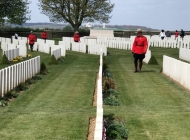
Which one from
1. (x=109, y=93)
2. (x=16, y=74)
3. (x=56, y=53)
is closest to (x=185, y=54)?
(x=56, y=53)

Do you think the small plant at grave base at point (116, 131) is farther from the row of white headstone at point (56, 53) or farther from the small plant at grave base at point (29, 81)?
the row of white headstone at point (56, 53)

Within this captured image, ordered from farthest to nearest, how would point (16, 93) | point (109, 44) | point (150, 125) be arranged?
1. point (109, 44)
2. point (16, 93)
3. point (150, 125)

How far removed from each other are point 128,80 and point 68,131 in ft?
23.9

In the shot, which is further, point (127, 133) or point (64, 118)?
point (64, 118)

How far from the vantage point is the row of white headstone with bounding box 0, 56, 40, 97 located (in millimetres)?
11366

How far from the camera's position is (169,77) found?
1591 cm

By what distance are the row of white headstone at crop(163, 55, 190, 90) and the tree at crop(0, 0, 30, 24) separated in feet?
148

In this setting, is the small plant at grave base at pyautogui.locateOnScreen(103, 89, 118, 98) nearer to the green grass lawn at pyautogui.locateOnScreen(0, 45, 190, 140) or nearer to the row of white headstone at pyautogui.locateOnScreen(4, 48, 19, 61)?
the green grass lawn at pyautogui.locateOnScreen(0, 45, 190, 140)

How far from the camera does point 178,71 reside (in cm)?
1422

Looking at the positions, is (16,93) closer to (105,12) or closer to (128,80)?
(128,80)

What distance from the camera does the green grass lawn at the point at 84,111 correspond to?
748 centimetres

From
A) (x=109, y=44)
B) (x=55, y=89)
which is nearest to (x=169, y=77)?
(x=55, y=89)

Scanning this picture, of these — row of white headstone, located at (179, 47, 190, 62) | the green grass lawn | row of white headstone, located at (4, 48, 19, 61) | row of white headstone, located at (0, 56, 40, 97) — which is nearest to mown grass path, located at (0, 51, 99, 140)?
the green grass lawn

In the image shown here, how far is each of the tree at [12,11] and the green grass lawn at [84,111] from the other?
154 feet
